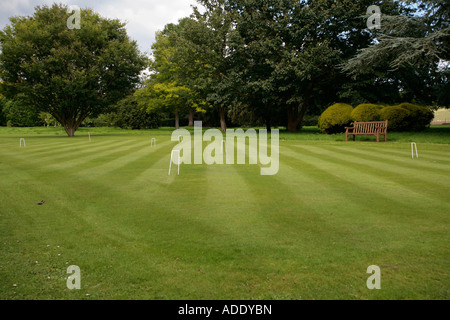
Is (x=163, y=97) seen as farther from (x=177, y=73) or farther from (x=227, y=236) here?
(x=227, y=236)

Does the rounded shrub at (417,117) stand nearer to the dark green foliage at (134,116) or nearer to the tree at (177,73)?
the tree at (177,73)

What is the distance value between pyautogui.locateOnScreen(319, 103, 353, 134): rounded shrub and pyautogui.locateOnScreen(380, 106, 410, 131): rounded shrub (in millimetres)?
2656

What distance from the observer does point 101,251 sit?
4.18 m

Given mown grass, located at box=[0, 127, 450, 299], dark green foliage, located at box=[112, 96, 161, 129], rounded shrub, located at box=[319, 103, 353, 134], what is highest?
dark green foliage, located at box=[112, 96, 161, 129]

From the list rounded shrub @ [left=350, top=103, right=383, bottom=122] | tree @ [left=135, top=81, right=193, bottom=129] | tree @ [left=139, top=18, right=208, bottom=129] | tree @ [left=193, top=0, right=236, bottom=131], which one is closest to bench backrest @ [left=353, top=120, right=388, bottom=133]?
rounded shrub @ [left=350, top=103, right=383, bottom=122]

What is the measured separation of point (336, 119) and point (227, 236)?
2391cm

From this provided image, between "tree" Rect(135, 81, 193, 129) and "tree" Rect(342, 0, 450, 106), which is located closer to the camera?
"tree" Rect(342, 0, 450, 106)

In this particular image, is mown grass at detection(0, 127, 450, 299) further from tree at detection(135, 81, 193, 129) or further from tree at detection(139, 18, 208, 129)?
tree at detection(135, 81, 193, 129)

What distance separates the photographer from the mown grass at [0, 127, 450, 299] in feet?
10.8

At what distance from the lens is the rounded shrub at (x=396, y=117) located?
24156 millimetres

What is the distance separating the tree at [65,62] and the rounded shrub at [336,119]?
23196 mm

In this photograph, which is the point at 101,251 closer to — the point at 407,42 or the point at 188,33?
the point at 407,42

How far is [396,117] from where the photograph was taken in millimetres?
24203
